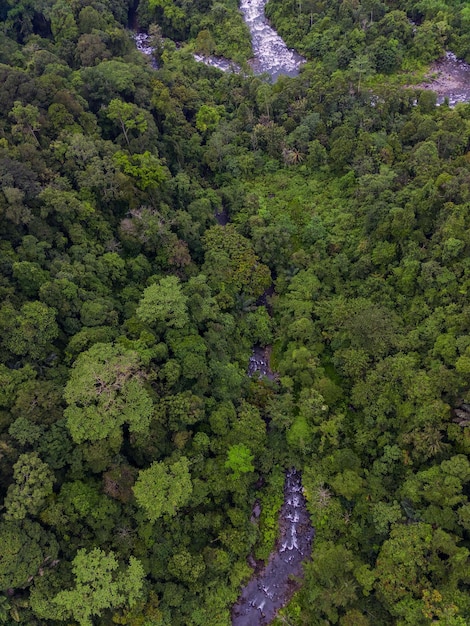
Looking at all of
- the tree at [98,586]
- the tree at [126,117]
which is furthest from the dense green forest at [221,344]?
the tree at [126,117]

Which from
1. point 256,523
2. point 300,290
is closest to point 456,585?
point 256,523

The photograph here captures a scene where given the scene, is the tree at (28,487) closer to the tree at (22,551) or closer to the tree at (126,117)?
the tree at (22,551)

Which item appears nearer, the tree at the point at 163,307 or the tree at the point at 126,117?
the tree at the point at 163,307

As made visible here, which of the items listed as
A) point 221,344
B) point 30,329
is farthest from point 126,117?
point 30,329

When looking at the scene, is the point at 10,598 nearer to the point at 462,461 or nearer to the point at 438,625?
the point at 438,625

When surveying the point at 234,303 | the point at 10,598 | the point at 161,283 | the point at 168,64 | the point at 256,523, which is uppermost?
the point at 168,64

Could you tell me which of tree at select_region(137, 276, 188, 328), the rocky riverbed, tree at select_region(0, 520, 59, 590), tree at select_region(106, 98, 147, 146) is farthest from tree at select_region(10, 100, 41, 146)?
the rocky riverbed
